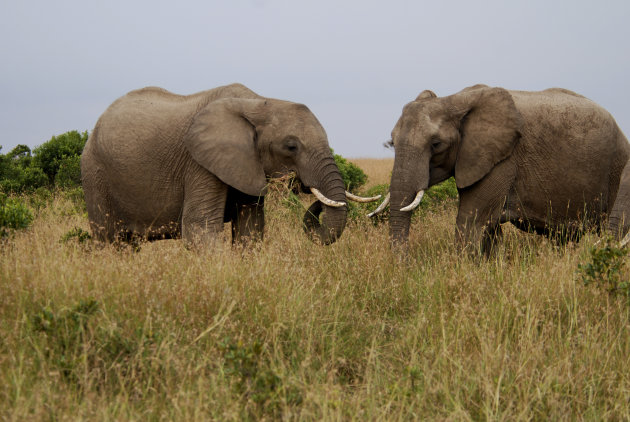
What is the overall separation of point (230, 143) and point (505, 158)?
311cm

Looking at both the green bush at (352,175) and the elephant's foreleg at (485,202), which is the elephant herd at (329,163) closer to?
the elephant's foreleg at (485,202)

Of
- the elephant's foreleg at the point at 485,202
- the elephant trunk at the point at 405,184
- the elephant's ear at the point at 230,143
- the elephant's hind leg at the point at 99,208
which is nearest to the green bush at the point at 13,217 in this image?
the elephant's hind leg at the point at 99,208

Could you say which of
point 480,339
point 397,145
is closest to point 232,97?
point 397,145

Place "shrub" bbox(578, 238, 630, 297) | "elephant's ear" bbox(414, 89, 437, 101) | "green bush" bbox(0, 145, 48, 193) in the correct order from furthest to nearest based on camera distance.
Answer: "green bush" bbox(0, 145, 48, 193) → "elephant's ear" bbox(414, 89, 437, 101) → "shrub" bbox(578, 238, 630, 297)

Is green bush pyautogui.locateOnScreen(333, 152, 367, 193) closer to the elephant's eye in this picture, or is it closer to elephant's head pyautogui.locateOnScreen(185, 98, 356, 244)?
elephant's head pyautogui.locateOnScreen(185, 98, 356, 244)

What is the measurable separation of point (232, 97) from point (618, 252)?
168 inches

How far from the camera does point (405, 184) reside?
7379 mm

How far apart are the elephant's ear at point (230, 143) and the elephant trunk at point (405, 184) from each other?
1459 millimetres

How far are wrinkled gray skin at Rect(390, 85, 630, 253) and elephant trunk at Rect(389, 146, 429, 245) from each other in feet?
0.04

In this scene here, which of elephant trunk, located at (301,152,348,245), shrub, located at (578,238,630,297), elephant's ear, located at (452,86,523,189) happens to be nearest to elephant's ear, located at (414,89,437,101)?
elephant's ear, located at (452,86,523,189)

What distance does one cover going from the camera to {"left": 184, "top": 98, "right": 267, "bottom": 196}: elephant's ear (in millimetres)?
7137

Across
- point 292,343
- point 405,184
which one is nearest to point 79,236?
point 405,184

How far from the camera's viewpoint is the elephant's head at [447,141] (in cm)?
738

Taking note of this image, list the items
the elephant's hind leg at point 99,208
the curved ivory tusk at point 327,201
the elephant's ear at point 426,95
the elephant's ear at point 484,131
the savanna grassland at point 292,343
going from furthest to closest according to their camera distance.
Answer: the elephant's hind leg at point 99,208
the elephant's ear at point 426,95
the elephant's ear at point 484,131
the curved ivory tusk at point 327,201
the savanna grassland at point 292,343
